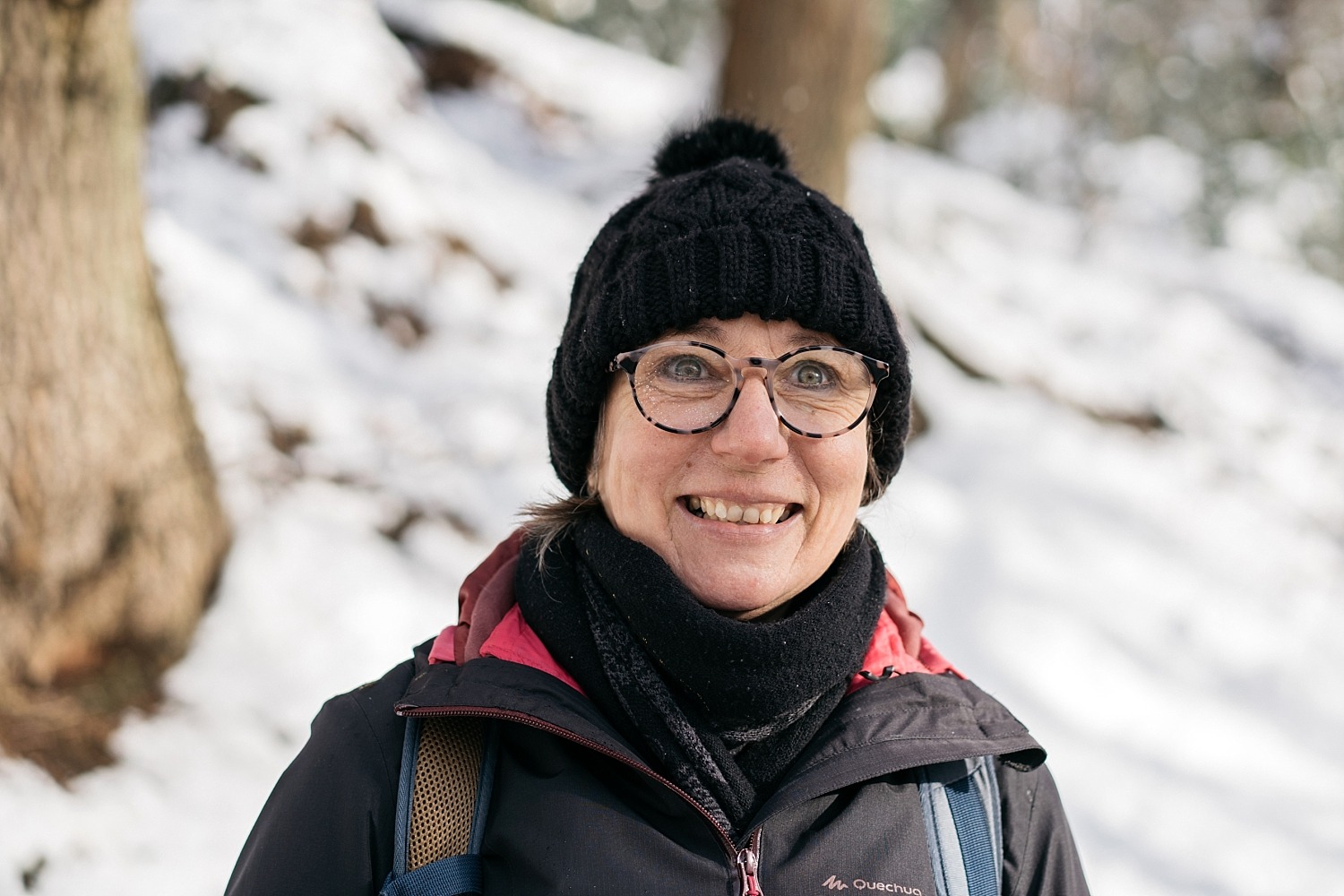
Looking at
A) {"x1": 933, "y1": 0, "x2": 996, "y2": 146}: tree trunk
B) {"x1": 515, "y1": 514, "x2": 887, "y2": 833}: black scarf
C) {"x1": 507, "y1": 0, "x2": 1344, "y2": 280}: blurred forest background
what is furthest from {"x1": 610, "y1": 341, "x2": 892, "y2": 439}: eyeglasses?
{"x1": 933, "y1": 0, "x2": 996, "y2": 146}: tree trunk

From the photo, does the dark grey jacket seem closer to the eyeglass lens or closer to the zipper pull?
the zipper pull

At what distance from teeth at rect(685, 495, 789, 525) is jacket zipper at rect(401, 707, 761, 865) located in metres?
0.44

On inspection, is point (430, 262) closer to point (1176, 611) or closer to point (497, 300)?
point (497, 300)

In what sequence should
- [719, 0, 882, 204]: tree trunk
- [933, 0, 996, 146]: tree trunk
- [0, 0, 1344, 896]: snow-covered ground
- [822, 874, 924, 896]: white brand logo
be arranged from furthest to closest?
[933, 0, 996, 146]: tree trunk < [719, 0, 882, 204]: tree trunk < [0, 0, 1344, 896]: snow-covered ground < [822, 874, 924, 896]: white brand logo

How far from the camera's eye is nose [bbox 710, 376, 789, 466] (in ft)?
5.68

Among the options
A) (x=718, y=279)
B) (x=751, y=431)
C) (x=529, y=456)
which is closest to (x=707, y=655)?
(x=751, y=431)

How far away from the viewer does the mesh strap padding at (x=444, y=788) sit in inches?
59.6

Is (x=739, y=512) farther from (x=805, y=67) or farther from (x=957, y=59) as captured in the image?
(x=957, y=59)

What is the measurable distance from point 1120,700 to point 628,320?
13.0ft

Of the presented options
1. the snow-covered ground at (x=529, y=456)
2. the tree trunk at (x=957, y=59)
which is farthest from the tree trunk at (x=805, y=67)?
the tree trunk at (x=957, y=59)

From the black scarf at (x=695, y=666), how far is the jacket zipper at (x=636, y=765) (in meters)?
0.05

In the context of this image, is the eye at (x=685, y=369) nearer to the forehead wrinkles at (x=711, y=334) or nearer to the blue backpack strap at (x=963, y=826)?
the forehead wrinkles at (x=711, y=334)

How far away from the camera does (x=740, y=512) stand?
1786mm

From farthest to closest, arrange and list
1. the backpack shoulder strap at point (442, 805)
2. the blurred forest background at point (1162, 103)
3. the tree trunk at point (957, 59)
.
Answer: the tree trunk at point (957, 59) < the blurred forest background at point (1162, 103) < the backpack shoulder strap at point (442, 805)
